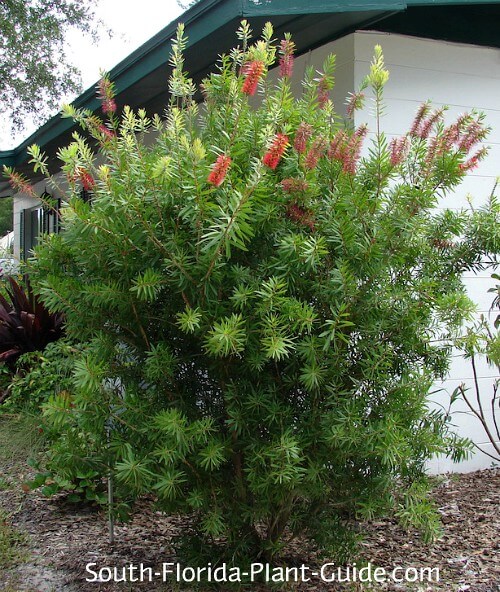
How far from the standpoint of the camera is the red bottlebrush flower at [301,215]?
298cm

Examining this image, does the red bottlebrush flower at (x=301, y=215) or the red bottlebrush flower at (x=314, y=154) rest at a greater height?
the red bottlebrush flower at (x=314, y=154)

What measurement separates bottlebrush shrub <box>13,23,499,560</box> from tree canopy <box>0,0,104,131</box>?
18.9 meters

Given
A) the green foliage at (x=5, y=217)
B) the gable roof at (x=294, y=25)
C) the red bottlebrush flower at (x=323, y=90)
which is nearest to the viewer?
the red bottlebrush flower at (x=323, y=90)

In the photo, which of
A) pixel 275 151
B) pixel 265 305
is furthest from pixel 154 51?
pixel 265 305

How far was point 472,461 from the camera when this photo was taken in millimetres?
5594

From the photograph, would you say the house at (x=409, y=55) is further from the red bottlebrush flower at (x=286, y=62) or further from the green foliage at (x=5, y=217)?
the green foliage at (x=5, y=217)

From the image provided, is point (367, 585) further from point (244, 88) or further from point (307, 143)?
point (244, 88)

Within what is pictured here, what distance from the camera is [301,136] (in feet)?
9.61

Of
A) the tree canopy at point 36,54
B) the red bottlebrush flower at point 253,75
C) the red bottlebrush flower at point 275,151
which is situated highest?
the tree canopy at point 36,54

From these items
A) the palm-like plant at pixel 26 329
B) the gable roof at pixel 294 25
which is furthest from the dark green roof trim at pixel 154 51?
the palm-like plant at pixel 26 329

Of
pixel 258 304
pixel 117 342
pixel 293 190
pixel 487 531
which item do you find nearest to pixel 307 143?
pixel 293 190

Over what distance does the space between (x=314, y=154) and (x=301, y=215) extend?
0.27 m

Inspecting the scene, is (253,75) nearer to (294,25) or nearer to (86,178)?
(86,178)

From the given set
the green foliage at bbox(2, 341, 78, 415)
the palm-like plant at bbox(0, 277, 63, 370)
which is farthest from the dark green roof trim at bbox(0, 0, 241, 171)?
the green foliage at bbox(2, 341, 78, 415)
